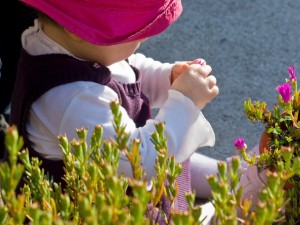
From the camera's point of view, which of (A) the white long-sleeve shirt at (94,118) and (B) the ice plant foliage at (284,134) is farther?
(A) the white long-sleeve shirt at (94,118)

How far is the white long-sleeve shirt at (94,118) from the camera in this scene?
180 cm

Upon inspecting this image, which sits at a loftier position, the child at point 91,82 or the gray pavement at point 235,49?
the child at point 91,82

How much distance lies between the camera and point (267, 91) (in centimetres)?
342

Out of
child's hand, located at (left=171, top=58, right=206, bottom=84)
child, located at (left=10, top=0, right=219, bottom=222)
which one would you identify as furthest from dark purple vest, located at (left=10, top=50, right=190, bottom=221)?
child's hand, located at (left=171, top=58, right=206, bottom=84)

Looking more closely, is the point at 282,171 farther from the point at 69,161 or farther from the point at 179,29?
the point at 179,29

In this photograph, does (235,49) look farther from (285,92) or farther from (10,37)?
(285,92)

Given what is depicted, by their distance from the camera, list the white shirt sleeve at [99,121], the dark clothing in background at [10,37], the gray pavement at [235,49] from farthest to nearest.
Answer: the gray pavement at [235,49]
the dark clothing in background at [10,37]
the white shirt sleeve at [99,121]

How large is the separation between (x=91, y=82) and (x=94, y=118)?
0.11 meters

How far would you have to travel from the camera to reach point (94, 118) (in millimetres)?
1794

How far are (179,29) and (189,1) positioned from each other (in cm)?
36

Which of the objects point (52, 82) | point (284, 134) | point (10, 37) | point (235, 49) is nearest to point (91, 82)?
point (52, 82)

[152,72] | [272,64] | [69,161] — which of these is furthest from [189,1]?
[69,161]

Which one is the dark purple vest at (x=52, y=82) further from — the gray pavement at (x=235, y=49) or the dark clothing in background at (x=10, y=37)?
the gray pavement at (x=235, y=49)

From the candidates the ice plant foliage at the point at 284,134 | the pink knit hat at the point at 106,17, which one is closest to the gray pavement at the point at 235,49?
the pink knit hat at the point at 106,17
